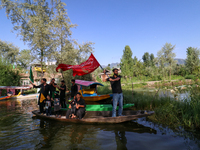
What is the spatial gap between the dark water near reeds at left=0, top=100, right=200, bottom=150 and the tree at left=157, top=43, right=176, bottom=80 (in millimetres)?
38639

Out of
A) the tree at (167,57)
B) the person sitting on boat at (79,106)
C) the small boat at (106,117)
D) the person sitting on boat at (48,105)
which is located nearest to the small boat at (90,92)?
the small boat at (106,117)

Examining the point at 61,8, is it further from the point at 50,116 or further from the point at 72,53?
the point at 50,116

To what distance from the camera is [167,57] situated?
41156mm

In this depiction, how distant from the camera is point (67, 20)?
69.3 feet

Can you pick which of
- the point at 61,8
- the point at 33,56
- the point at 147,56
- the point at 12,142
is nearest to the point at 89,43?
the point at 61,8

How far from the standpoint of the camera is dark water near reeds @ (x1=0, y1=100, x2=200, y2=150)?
4.79 metres

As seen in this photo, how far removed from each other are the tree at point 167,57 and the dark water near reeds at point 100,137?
3864 centimetres

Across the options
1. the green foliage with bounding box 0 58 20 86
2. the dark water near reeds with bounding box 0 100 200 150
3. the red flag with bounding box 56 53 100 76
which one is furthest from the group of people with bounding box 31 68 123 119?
the green foliage with bounding box 0 58 20 86

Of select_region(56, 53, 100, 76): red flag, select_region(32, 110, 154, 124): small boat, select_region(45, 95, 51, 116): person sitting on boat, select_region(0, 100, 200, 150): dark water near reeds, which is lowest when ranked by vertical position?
select_region(0, 100, 200, 150): dark water near reeds

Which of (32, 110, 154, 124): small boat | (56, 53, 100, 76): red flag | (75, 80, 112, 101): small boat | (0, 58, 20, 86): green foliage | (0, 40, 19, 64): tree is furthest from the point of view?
(0, 40, 19, 64): tree

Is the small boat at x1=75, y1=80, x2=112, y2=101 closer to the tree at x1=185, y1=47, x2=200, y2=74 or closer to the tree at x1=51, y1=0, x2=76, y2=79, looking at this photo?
the tree at x1=51, y1=0, x2=76, y2=79

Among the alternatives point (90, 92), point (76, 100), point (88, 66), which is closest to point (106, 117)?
point (76, 100)

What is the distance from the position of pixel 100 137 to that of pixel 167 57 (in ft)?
137

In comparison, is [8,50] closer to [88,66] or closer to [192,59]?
[88,66]
